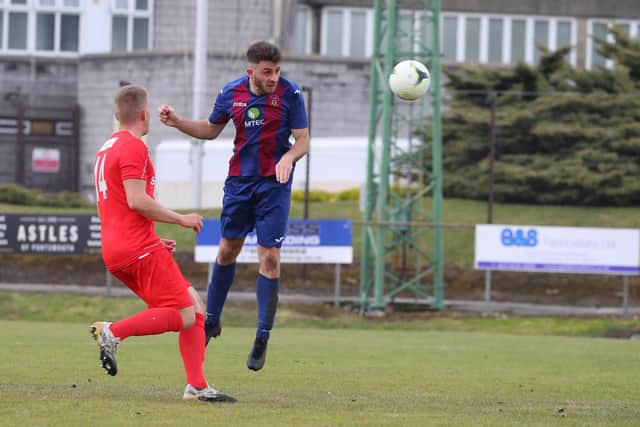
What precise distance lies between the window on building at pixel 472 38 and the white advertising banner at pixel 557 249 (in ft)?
73.7

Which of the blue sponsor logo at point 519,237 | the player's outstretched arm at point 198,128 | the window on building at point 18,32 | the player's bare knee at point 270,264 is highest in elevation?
the window on building at point 18,32

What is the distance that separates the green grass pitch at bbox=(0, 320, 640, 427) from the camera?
7.21 meters

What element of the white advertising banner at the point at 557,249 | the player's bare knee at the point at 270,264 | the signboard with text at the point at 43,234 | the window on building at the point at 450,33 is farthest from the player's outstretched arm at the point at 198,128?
the window on building at the point at 450,33

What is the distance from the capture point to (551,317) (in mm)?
23906

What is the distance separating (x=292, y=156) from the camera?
869 cm

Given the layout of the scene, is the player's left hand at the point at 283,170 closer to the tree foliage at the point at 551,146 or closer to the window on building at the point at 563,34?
the tree foliage at the point at 551,146

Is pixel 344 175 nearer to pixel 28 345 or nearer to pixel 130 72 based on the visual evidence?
pixel 130 72

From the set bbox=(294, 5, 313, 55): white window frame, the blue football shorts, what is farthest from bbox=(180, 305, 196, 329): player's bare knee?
bbox=(294, 5, 313, 55): white window frame

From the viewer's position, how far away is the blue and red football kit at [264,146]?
8867mm

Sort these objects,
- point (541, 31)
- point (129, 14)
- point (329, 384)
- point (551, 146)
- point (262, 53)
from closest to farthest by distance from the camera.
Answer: point (262, 53) → point (329, 384) → point (551, 146) → point (129, 14) → point (541, 31)

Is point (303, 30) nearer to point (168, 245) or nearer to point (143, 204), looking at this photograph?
point (168, 245)

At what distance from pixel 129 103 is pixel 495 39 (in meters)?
39.9

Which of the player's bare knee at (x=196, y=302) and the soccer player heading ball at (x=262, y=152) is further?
the soccer player heading ball at (x=262, y=152)

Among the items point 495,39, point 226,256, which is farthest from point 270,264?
point 495,39
